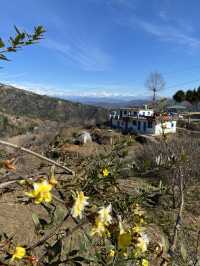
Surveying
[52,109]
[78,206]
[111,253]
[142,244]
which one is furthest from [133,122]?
[78,206]

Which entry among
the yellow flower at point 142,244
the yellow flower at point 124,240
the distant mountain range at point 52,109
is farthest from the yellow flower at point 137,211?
the distant mountain range at point 52,109

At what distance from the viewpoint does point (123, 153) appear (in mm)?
2455

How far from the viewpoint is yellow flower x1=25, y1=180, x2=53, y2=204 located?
2.92 ft

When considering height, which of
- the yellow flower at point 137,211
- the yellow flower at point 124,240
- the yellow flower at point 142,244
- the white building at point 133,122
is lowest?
the white building at point 133,122

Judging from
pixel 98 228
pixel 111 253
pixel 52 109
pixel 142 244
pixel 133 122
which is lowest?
pixel 133 122

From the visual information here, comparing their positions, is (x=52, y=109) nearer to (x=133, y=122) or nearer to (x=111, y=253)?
(x=133, y=122)

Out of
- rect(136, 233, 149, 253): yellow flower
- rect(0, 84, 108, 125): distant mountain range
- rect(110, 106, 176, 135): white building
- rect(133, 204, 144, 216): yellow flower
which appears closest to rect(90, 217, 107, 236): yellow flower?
rect(136, 233, 149, 253): yellow flower

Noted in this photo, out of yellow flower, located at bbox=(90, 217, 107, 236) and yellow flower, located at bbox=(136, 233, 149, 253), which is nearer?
yellow flower, located at bbox=(90, 217, 107, 236)

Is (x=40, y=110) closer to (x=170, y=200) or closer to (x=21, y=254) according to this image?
(x=170, y=200)

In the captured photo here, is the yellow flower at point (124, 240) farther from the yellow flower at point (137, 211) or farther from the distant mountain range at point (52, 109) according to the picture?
the distant mountain range at point (52, 109)

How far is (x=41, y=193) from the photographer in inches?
35.4

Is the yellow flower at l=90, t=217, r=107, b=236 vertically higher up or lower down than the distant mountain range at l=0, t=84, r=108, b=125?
higher up

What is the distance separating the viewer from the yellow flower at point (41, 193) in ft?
2.92

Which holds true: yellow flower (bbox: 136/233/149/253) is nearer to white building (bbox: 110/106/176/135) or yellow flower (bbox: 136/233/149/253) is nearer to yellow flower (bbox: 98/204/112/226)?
yellow flower (bbox: 98/204/112/226)
